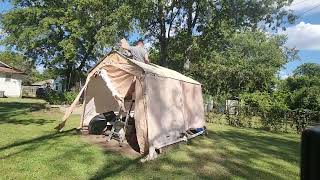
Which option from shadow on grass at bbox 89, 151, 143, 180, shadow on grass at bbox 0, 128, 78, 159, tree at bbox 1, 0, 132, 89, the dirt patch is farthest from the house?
shadow on grass at bbox 89, 151, 143, 180

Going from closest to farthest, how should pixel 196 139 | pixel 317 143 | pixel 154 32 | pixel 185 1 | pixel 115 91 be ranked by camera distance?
pixel 317 143, pixel 115 91, pixel 196 139, pixel 185 1, pixel 154 32

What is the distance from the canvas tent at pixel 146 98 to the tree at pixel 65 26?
37.8 ft

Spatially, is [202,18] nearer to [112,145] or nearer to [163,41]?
[163,41]

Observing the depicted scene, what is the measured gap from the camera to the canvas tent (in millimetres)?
9250

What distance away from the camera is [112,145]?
32.6ft

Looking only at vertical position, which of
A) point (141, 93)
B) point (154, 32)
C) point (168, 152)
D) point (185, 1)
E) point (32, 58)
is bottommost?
point (168, 152)

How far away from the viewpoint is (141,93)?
941cm

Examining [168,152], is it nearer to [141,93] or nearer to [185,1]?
[141,93]

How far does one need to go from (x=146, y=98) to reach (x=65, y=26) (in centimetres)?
1645

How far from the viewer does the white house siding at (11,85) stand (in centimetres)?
4253

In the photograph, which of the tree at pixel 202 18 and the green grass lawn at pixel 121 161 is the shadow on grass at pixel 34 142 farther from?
the tree at pixel 202 18

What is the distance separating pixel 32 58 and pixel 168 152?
20.1 meters

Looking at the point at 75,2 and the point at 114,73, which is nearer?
the point at 114,73

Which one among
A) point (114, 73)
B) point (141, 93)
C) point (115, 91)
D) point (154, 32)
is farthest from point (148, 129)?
point (154, 32)
